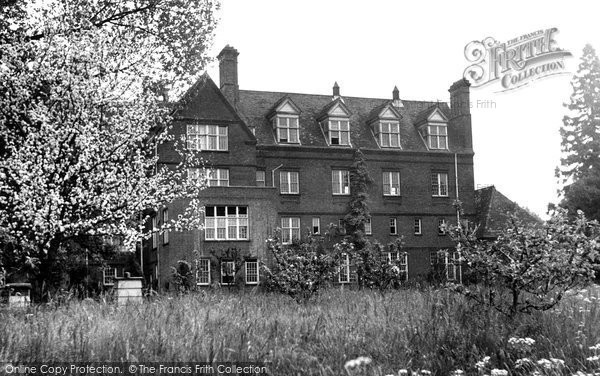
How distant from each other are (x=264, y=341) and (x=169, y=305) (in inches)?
134

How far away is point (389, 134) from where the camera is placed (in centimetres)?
4731

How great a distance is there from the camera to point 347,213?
4456cm

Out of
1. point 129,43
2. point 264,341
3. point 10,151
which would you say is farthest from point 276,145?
point 264,341

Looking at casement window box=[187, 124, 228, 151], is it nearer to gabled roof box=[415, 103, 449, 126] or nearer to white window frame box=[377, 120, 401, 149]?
white window frame box=[377, 120, 401, 149]

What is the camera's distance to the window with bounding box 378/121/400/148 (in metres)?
47.1

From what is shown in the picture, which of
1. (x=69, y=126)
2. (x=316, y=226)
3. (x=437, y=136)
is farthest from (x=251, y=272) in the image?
(x=69, y=126)

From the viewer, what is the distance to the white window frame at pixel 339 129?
45688mm

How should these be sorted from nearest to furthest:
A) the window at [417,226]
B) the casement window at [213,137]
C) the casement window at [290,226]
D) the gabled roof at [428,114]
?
the casement window at [213,137]
the casement window at [290,226]
the window at [417,226]
the gabled roof at [428,114]

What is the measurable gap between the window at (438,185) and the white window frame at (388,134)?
3323 millimetres

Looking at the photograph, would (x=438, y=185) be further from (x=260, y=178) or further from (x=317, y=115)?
(x=260, y=178)

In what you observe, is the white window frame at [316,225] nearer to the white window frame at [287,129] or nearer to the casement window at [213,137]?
the white window frame at [287,129]

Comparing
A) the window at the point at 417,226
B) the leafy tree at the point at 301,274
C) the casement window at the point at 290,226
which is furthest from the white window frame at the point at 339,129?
the leafy tree at the point at 301,274

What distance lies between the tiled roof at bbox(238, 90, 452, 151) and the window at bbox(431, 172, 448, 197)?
201 cm

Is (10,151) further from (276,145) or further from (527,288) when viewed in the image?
(276,145)
